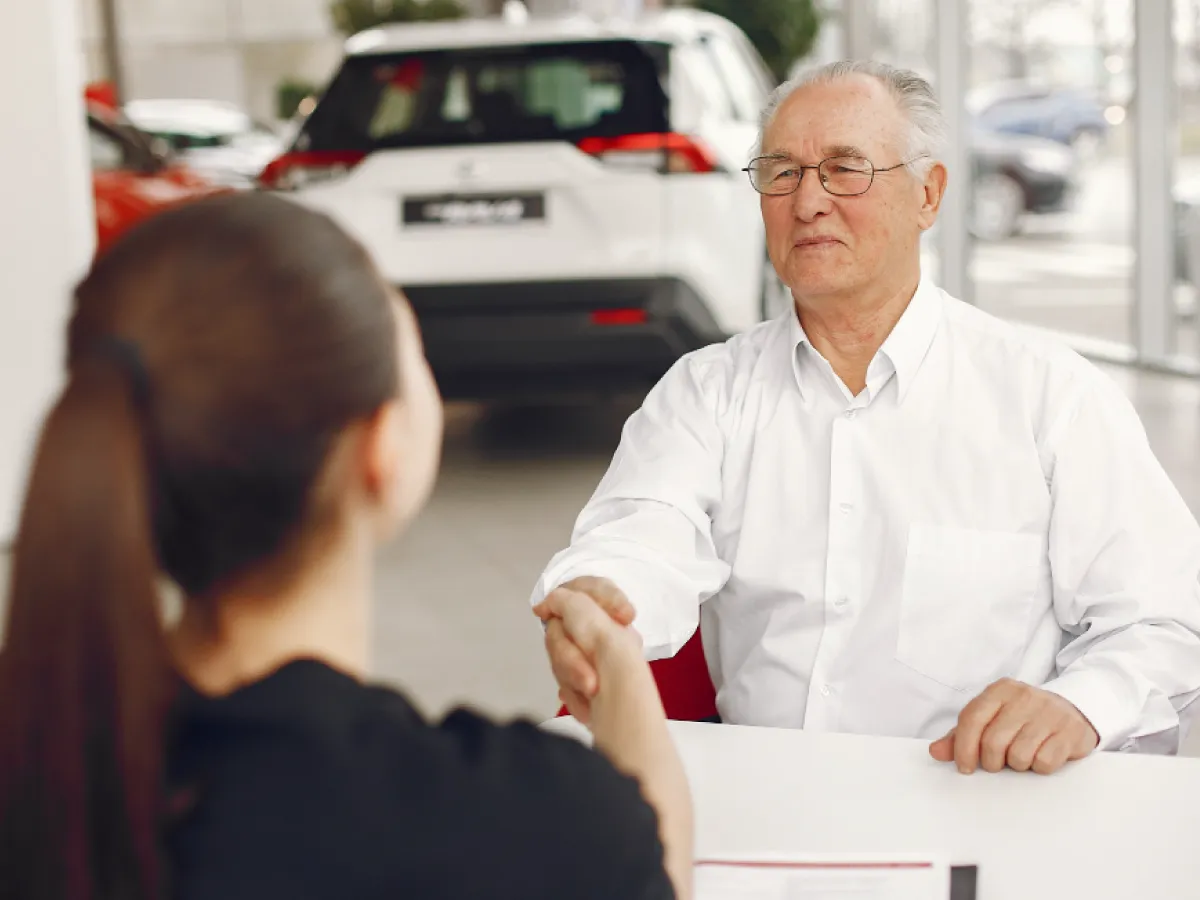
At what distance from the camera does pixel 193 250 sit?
0.81m

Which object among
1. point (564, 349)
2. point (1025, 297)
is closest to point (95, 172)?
point (564, 349)

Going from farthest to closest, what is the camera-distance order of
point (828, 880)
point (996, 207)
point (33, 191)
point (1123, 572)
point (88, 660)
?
point (996, 207)
point (33, 191)
point (1123, 572)
point (828, 880)
point (88, 660)

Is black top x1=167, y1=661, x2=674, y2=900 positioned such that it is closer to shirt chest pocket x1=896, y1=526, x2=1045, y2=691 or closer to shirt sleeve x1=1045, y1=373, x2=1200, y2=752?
shirt sleeve x1=1045, y1=373, x2=1200, y2=752

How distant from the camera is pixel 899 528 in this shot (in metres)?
1.94

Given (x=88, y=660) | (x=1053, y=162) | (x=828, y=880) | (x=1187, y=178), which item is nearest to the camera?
(x=88, y=660)

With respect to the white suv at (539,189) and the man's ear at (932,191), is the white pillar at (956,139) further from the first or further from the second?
the man's ear at (932,191)

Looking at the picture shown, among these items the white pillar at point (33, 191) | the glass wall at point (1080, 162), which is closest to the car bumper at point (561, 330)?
the white pillar at point (33, 191)

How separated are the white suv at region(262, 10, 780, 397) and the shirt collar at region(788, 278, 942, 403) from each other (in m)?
3.18

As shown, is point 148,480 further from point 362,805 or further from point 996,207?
point 996,207

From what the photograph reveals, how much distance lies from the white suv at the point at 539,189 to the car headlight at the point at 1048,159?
4.59m

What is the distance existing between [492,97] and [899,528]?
3787 mm

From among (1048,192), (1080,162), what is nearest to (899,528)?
(1080,162)

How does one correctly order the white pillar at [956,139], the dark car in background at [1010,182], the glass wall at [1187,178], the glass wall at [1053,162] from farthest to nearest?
the white pillar at [956,139]
the dark car in background at [1010,182]
the glass wall at [1053,162]
the glass wall at [1187,178]

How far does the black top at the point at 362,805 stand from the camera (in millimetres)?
795
